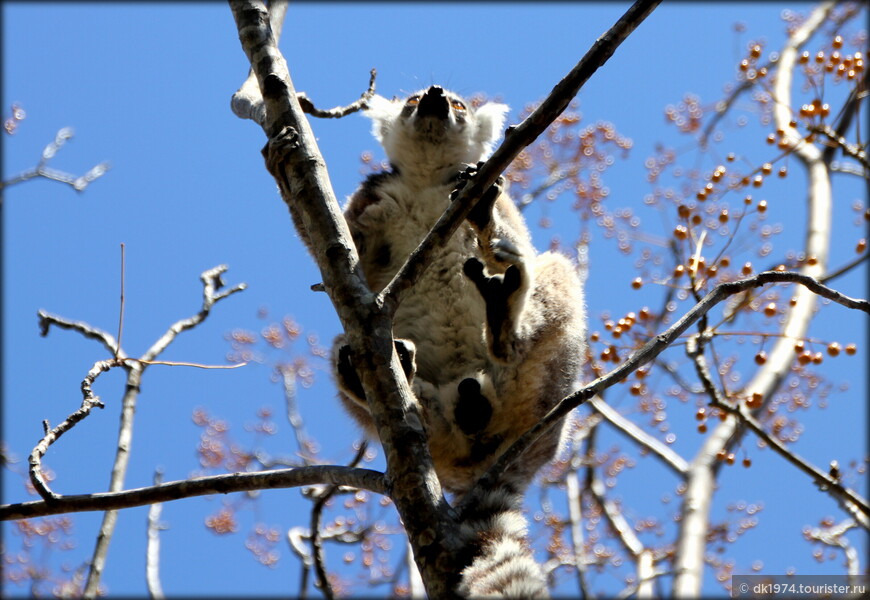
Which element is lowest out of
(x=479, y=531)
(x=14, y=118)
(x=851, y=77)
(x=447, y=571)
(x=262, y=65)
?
(x=447, y=571)

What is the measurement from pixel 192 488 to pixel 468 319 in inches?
94.5

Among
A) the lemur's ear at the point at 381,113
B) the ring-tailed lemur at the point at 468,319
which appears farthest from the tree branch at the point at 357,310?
the lemur's ear at the point at 381,113

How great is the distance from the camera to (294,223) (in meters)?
5.60

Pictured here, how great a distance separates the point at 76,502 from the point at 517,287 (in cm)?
275

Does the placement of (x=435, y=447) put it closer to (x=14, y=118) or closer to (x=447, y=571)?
(x=447, y=571)

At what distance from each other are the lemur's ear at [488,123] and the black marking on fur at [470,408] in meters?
2.56

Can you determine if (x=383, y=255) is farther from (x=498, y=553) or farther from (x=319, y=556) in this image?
(x=498, y=553)

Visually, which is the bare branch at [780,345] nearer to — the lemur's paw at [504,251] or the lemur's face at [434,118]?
the lemur's paw at [504,251]

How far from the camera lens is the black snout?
6.41 meters

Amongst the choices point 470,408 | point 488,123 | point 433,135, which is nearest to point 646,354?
point 470,408

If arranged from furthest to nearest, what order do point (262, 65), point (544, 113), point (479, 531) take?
1. point (262, 65)
2. point (479, 531)
3. point (544, 113)

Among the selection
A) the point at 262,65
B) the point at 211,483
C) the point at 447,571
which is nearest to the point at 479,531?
the point at 447,571

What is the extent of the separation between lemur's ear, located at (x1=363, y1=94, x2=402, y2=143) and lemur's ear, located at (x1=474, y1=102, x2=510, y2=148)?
0.70 meters

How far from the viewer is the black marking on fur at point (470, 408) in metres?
4.99
